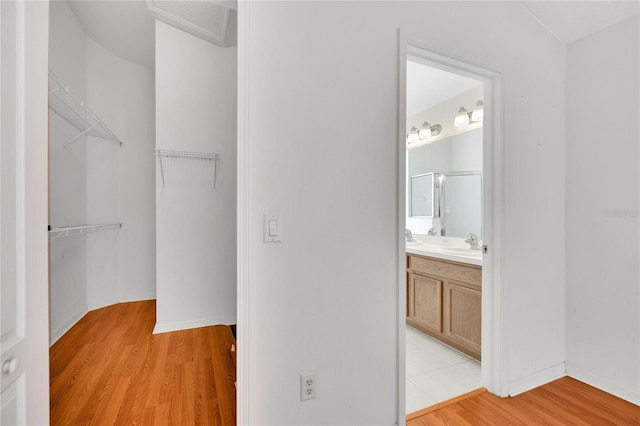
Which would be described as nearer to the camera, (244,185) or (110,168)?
(244,185)

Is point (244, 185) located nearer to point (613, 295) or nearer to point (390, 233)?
point (390, 233)

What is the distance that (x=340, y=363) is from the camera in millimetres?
1423

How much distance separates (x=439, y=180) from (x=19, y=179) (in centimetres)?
330

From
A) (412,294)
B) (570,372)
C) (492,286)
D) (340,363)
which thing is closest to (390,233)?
(340,363)

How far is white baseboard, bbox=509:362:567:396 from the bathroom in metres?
0.24

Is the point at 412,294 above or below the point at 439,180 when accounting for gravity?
below

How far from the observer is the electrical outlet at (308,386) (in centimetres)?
135

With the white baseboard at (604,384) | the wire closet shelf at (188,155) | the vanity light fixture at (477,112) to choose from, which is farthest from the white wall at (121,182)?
the white baseboard at (604,384)

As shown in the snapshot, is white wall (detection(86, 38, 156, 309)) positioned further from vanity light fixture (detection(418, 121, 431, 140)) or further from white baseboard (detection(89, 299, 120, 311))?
vanity light fixture (detection(418, 121, 431, 140))

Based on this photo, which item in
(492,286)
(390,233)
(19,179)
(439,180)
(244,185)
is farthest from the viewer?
(439,180)

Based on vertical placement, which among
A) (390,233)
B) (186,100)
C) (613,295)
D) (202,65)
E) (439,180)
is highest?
(202,65)

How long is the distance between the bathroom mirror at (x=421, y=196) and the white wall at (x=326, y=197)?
1.75m

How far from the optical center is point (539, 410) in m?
1.77

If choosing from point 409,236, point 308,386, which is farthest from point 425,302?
point 308,386
